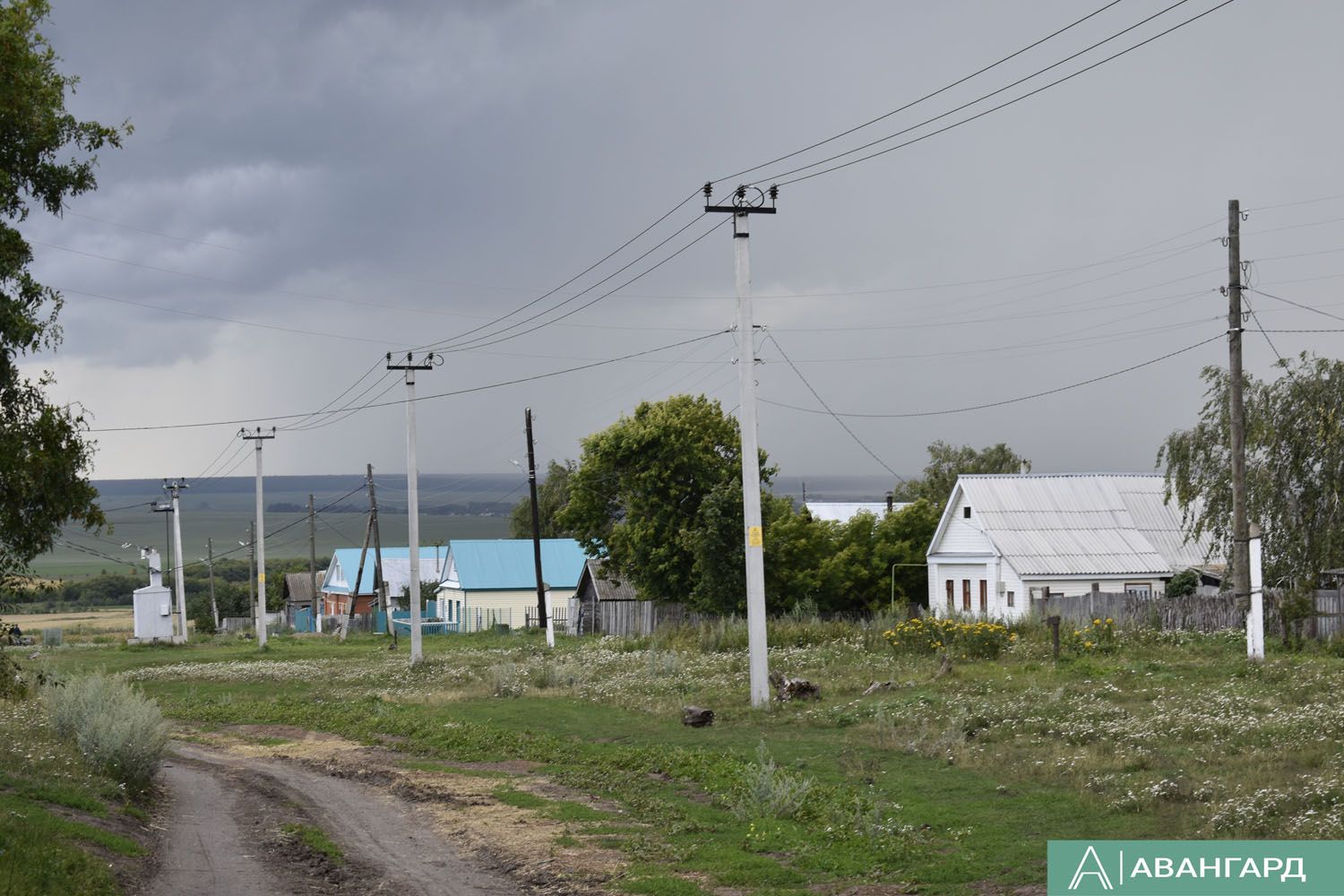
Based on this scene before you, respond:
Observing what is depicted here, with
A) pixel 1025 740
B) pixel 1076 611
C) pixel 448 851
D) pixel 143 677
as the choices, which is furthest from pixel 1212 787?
pixel 143 677

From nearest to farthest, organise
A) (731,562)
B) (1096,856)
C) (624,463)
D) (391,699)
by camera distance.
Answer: (1096,856), (391,699), (731,562), (624,463)

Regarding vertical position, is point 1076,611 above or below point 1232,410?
below

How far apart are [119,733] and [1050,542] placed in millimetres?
41918

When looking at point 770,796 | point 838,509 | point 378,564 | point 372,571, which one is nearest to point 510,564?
point 378,564

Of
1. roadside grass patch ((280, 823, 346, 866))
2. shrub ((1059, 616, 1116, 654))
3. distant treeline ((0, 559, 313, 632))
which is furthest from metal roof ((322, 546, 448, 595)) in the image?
roadside grass patch ((280, 823, 346, 866))

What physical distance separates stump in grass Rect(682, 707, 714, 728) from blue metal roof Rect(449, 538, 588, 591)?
2223 inches

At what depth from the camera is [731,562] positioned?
4709 cm

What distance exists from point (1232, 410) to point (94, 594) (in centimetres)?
15178

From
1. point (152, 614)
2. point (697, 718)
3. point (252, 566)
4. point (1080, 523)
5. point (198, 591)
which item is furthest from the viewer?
point (198, 591)

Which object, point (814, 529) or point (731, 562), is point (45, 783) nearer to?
point (731, 562)

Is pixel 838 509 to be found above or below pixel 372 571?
above

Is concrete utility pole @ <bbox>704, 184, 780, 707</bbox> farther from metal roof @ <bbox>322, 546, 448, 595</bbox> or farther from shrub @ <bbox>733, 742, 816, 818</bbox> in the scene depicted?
metal roof @ <bbox>322, 546, 448, 595</bbox>

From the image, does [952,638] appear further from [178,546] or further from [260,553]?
[178,546]

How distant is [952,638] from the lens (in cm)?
3297
